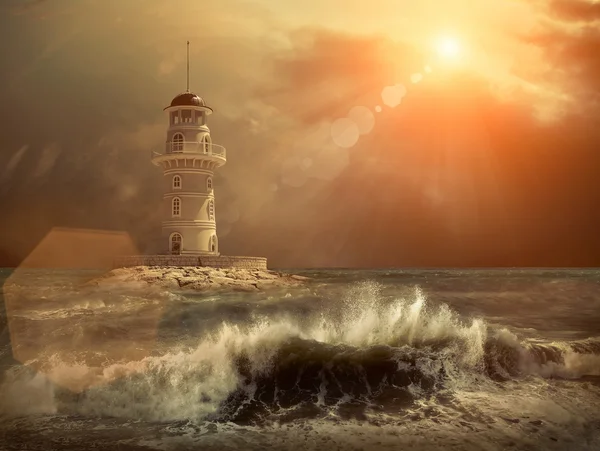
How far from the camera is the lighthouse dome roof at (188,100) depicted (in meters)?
43.3

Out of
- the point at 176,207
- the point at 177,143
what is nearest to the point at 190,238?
the point at 176,207

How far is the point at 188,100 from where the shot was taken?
143 feet

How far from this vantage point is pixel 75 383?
9.92 metres

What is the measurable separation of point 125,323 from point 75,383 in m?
11.6

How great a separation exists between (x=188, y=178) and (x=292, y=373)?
34.2 meters

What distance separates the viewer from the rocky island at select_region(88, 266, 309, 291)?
39281 millimetres

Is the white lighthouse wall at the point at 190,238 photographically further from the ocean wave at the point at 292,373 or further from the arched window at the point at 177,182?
the ocean wave at the point at 292,373

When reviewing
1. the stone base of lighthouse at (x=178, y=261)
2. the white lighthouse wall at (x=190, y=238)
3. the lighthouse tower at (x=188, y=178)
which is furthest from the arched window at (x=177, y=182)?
the stone base of lighthouse at (x=178, y=261)

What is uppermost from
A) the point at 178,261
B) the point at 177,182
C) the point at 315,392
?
the point at 177,182

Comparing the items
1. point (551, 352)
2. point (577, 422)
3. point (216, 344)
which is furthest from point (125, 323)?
point (577, 422)

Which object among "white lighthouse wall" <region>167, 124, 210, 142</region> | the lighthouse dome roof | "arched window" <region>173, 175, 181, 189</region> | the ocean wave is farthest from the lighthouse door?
the ocean wave

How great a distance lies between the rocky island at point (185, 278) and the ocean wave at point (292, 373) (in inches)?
1077

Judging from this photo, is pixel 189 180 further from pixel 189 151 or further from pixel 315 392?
pixel 315 392

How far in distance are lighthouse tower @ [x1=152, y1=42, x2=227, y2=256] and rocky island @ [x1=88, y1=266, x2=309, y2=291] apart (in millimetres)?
2251
